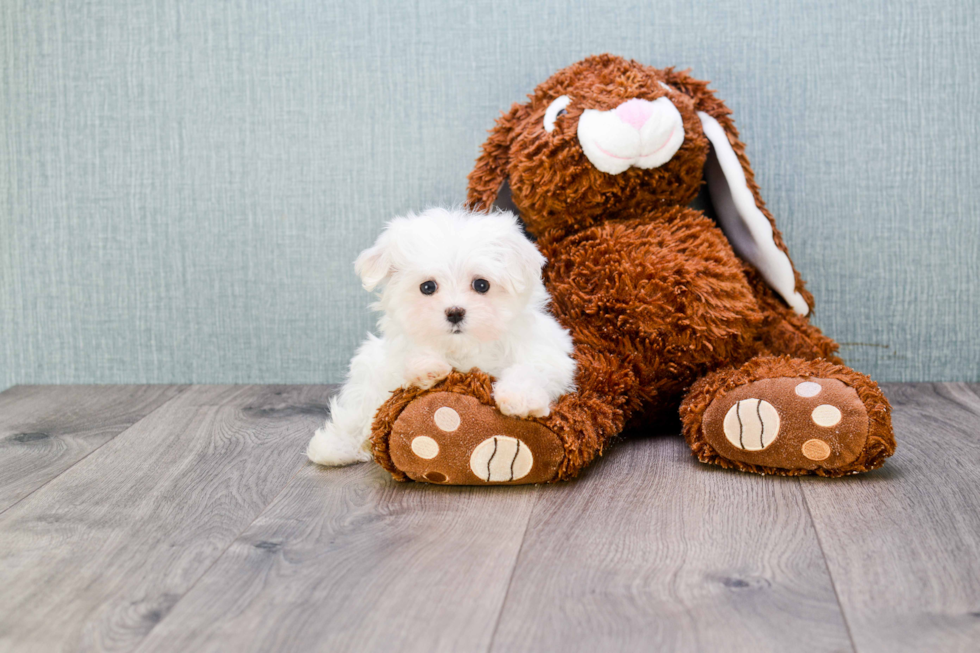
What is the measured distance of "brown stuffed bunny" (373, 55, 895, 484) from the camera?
1121 mm

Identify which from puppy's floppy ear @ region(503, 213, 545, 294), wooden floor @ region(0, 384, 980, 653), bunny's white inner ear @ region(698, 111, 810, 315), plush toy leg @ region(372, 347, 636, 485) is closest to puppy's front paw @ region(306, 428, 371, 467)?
wooden floor @ region(0, 384, 980, 653)

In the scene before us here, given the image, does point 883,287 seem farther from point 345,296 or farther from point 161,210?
point 161,210

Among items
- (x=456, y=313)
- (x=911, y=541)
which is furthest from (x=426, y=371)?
(x=911, y=541)

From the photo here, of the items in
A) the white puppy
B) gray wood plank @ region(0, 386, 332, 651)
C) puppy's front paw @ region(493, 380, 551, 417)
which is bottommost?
gray wood plank @ region(0, 386, 332, 651)

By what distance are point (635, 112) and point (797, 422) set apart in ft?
1.73

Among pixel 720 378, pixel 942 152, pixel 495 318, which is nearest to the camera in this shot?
pixel 495 318

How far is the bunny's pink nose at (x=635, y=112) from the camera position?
131cm

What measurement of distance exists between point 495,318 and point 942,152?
1066 millimetres

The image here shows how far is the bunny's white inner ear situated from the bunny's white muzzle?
0.12m

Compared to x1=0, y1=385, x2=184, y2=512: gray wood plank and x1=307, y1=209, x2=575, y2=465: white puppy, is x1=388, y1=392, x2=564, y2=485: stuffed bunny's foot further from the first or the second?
x1=0, y1=385, x2=184, y2=512: gray wood plank

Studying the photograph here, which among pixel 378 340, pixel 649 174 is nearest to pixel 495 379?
pixel 378 340

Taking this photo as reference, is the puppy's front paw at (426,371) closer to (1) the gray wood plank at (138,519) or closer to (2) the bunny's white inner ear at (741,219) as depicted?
(1) the gray wood plank at (138,519)

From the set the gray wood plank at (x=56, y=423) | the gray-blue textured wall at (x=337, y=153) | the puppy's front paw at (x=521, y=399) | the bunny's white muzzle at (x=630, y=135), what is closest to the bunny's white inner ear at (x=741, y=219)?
the bunny's white muzzle at (x=630, y=135)

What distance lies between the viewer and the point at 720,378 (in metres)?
1.25
